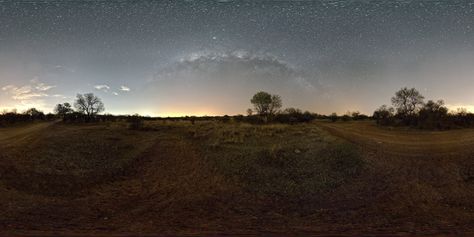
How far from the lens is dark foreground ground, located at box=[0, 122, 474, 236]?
11.5 m

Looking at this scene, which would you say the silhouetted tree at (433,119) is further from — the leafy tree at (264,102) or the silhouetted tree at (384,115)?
the leafy tree at (264,102)

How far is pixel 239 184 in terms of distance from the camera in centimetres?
1650

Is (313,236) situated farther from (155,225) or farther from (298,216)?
(155,225)

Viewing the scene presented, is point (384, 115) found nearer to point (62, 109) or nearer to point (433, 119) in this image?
point (433, 119)

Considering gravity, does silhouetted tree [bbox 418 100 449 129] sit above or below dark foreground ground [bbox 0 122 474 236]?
above

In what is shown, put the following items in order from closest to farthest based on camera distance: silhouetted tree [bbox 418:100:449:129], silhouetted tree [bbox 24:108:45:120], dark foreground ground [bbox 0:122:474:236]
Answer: dark foreground ground [bbox 0:122:474:236], silhouetted tree [bbox 418:100:449:129], silhouetted tree [bbox 24:108:45:120]

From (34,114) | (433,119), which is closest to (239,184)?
(433,119)

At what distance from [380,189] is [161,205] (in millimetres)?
8561

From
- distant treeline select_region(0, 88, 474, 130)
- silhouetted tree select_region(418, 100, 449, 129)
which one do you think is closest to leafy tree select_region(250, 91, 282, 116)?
distant treeline select_region(0, 88, 474, 130)

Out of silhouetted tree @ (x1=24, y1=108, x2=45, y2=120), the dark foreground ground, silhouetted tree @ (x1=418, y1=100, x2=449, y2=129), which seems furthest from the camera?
silhouetted tree @ (x1=24, y1=108, x2=45, y2=120)

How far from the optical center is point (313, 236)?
32.2ft

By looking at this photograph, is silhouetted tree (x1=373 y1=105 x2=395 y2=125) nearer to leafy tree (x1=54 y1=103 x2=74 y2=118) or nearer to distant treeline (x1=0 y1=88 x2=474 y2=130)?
distant treeline (x1=0 y1=88 x2=474 y2=130)

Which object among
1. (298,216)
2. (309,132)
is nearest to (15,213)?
(298,216)

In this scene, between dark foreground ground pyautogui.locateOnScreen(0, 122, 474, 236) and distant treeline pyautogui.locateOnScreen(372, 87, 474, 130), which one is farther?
distant treeline pyautogui.locateOnScreen(372, 87, 474, 130)
